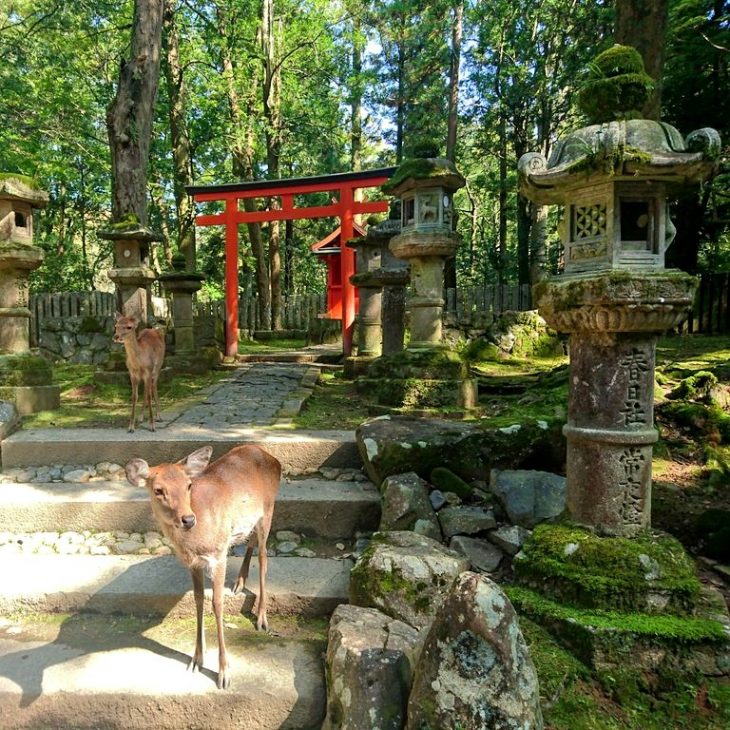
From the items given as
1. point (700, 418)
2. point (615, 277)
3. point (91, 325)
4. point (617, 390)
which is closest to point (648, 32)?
point (700, 418)

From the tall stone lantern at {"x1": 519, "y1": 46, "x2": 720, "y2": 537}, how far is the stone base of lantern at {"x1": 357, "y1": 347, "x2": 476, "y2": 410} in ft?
9.54

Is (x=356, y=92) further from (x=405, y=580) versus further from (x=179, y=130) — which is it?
(x=405, y=580)

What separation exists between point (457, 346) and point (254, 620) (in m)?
10.2

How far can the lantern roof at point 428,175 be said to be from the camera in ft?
20.5

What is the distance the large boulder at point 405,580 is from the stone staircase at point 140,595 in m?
0.32

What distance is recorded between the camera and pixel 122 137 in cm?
862

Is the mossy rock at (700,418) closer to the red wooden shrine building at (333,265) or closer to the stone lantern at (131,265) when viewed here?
the stone lantern at (131,265)

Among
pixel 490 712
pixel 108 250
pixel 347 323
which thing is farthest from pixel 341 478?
pixel 108 250

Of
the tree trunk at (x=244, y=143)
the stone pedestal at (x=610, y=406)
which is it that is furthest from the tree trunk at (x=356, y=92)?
the stone pedestal at (x=610, y=406)

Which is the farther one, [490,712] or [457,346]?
[457,346]

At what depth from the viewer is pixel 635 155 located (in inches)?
105

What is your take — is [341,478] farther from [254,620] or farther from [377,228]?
[377,228]

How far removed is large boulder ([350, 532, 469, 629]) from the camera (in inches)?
111

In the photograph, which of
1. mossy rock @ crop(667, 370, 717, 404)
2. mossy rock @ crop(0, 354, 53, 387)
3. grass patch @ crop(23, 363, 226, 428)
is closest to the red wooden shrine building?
grass patch @ crop(23, 363, 226, 428)
